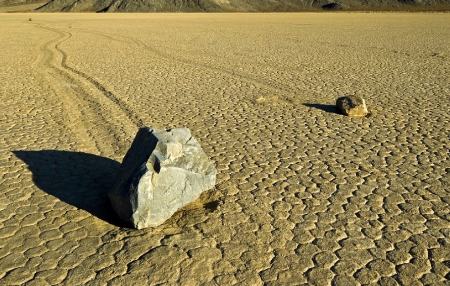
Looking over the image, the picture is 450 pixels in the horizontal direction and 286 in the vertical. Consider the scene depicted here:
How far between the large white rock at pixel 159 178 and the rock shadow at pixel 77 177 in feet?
0.97

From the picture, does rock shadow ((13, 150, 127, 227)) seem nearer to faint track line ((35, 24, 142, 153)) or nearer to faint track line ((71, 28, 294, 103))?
faint track line ((35, 24, 142, 153))

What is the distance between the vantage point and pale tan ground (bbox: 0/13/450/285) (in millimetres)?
3740

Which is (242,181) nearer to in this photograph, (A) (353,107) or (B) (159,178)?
(B) (159,178)

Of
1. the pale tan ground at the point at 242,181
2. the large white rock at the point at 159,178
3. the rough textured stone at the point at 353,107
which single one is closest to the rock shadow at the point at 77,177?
the pale tan ground at the point at 242,181

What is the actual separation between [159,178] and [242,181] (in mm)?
1416

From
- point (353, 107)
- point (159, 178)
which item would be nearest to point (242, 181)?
point (159, 178)

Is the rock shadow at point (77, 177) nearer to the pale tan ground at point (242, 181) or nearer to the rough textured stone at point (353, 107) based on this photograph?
the pale tan ground at point (242, 181)

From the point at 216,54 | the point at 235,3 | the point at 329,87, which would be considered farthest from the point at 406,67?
the point at 235,3

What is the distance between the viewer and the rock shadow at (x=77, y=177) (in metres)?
4.67

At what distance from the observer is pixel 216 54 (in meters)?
→ 17.0

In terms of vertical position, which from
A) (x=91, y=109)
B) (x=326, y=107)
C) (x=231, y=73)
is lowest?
(x=231, y=73)

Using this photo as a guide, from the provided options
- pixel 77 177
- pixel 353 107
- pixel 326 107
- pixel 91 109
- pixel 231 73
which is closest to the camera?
pixel 77 177

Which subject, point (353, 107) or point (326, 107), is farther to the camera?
point (326, 107)

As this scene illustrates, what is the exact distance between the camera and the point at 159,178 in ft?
14.0
